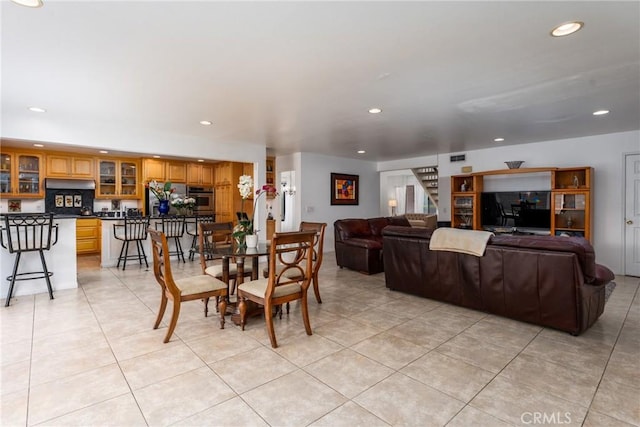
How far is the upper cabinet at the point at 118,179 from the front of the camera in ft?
23.8

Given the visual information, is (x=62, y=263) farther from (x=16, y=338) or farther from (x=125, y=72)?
(x=125, y=72)

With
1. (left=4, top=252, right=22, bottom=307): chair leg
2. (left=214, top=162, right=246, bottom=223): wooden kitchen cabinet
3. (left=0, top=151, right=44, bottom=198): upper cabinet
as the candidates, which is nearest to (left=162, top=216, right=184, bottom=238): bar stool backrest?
(left=214, top=162, right=246, bottom=223): wooden kitchen cabinet

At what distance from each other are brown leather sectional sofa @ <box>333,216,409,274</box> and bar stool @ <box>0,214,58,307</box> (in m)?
4.07

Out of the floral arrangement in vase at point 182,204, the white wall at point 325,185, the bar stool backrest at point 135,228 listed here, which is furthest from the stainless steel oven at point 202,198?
the bar stool backrest at point 135,228

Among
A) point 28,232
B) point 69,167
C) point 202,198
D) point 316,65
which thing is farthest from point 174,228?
point 316,65

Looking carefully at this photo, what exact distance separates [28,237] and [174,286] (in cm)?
276

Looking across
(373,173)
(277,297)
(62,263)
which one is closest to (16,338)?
(62,263)

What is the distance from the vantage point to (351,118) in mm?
4316

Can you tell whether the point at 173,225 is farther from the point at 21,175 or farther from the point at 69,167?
the point at 21,175

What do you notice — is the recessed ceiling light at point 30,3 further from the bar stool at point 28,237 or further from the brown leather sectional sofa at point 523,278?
the brown leather sectional sofa at point 523,278

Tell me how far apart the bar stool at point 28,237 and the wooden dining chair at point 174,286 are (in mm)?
2076

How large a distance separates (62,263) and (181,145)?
2358 mm

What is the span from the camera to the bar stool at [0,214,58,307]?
3785mm

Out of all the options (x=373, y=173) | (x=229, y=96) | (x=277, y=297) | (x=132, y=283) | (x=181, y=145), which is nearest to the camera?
(x=277, y=297)
